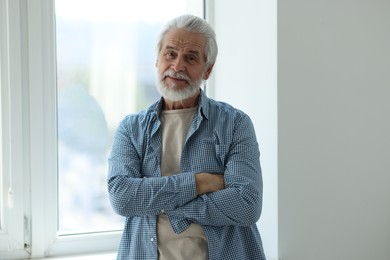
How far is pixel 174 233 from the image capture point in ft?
5.11

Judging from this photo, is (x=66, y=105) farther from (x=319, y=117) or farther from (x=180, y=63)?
(x=319, y=117)

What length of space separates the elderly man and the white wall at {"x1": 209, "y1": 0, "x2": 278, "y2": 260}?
1.16 ft

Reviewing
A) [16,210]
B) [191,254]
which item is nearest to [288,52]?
[191,254]

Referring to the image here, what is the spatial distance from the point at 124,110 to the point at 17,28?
628mm

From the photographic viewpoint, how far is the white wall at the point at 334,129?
194 cm

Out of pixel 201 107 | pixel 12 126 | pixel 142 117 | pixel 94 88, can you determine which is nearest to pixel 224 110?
pixel 201 107

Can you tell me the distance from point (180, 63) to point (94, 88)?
0.74 metres

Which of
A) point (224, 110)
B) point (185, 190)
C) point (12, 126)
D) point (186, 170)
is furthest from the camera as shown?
point (12, 126)

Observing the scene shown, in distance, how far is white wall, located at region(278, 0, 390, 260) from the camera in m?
1.94

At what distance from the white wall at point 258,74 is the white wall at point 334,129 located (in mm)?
45

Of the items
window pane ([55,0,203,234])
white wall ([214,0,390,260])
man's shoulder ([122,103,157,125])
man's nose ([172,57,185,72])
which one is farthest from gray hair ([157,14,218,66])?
window pane ([55,0,203,234])

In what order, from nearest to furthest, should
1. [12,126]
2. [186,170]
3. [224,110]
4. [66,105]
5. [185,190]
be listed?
1. [185,190]
2. [186,170]
3. [224,110]
4. [12,126]
5. [66,105]

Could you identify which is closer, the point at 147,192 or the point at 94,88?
the point at 147,192

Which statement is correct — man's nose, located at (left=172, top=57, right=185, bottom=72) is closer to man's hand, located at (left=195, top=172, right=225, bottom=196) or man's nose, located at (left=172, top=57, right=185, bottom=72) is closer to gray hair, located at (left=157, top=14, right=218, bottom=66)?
gray hair, located at (left=157, top=14, right=218, bottom=66)
